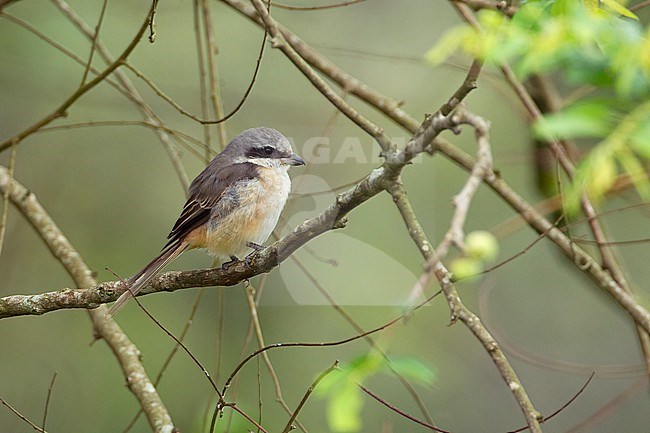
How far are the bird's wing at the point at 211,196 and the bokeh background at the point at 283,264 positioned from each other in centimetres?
147

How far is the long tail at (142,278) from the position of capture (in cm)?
325

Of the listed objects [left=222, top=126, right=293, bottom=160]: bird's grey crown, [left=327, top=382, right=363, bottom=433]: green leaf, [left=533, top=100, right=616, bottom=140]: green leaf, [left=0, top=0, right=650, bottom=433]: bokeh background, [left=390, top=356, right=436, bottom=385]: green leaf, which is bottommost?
[left=327, top=382, right=363, bottom=433]: green leaf

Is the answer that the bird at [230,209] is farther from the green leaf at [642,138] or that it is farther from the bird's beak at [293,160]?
the green leaf at [642,138]

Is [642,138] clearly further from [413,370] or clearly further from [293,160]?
[293,160]

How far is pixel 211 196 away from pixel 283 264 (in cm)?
194

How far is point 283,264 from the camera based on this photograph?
5938 millimetres

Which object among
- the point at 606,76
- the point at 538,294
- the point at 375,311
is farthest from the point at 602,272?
the point at 538,294

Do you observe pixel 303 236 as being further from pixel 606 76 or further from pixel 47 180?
pixel 47 180

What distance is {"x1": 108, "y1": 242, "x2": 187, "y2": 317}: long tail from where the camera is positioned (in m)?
3.25

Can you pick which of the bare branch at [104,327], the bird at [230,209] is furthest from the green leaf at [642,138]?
the bare branch at [104,327]

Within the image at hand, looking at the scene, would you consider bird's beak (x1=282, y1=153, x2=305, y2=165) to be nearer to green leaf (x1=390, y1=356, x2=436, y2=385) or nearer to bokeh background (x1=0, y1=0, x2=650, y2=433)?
bokeh background (x1=0, y1=0, x2=650, y2=433)

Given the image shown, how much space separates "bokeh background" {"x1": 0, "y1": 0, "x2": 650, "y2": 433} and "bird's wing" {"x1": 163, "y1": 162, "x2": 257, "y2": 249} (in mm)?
1468

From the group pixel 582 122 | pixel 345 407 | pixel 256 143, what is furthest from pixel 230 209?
pixel 582 122

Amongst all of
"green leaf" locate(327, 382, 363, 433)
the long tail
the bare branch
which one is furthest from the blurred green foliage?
the bare branch
